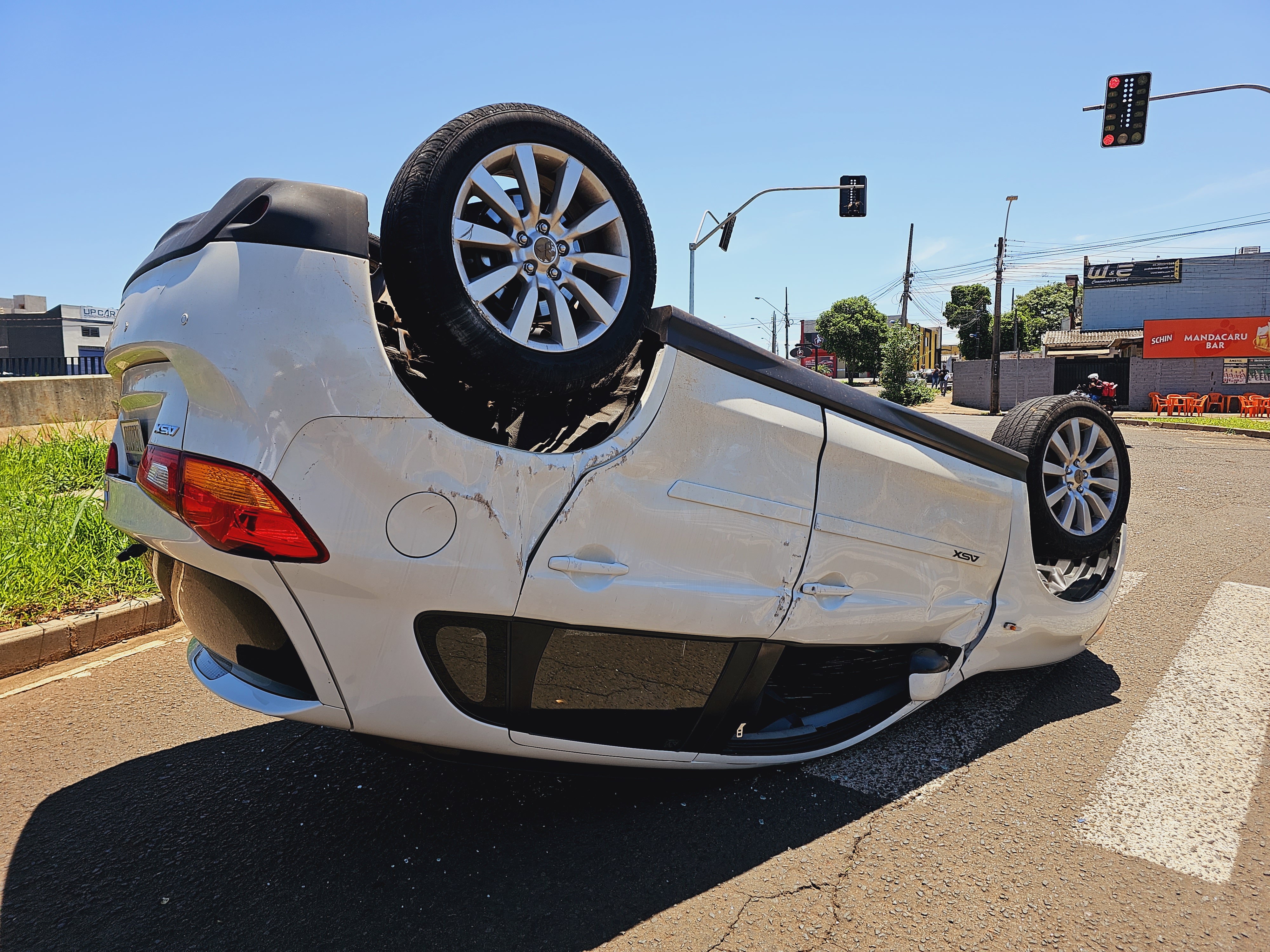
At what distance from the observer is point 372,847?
2.36 metres

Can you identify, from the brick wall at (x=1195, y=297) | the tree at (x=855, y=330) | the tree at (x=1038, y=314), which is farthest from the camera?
the tree at (x=1038, y=314)

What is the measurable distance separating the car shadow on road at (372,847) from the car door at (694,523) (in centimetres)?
59

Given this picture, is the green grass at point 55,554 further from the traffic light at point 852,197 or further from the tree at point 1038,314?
the tree at point 1038,314

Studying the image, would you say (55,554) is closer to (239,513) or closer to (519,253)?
(239,513)

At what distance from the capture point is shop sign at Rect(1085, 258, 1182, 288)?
45875mm

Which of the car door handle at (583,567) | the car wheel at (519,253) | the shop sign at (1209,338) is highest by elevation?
the shop sign at (1209,338)

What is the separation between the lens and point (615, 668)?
7.25ft

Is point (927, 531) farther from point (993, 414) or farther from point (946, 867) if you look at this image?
point (993, 414)

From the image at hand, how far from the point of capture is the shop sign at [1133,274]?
151ft

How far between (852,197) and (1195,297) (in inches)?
1435

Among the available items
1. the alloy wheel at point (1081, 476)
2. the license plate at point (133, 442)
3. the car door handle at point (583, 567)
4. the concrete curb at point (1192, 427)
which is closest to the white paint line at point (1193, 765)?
the alloy wheel at point (1081, 476)

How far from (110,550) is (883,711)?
16.2 feet

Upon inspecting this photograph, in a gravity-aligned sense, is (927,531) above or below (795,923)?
above

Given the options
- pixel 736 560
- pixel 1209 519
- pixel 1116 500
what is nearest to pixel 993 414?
pixel 1209 519
